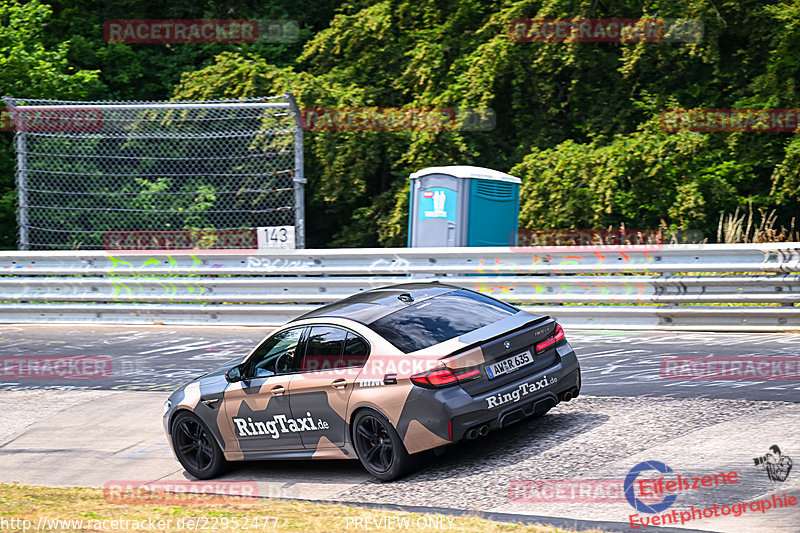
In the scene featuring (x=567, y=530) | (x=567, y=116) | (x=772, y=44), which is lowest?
(x=567, y=530)

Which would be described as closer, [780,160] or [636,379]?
[636,379]

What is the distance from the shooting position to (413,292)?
8.33 m

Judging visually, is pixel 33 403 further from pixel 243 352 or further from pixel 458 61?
pixel 458 61

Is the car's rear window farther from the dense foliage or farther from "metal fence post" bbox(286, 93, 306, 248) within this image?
the dense foliage

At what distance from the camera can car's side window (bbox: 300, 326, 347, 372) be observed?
7816 mm

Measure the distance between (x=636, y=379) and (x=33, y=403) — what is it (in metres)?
6.69

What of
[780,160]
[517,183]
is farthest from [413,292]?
[780,160]

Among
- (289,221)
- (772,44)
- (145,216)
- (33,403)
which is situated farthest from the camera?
(289,221)

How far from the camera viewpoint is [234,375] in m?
8.43

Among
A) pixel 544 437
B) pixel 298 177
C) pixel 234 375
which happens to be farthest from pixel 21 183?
Result: pixel 544 437

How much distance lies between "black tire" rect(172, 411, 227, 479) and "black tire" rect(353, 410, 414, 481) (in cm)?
155

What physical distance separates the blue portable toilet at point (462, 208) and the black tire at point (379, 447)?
6.77 metres

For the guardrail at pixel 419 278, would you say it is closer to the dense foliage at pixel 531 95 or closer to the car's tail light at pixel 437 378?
the dense foliage at pixel 531 95

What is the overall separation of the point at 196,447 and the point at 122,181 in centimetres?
871
